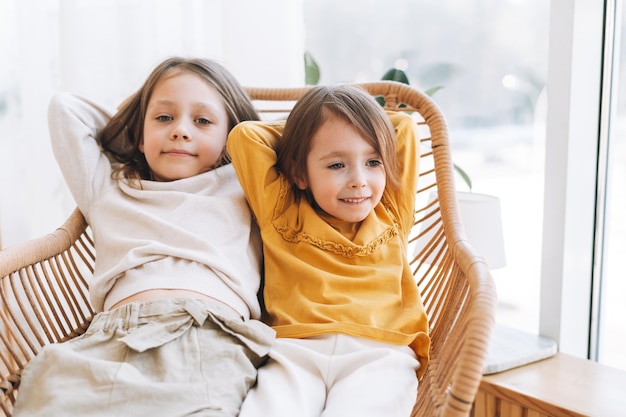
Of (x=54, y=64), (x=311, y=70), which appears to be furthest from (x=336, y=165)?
(x=54, y=64)

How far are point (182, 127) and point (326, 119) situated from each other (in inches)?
11.0

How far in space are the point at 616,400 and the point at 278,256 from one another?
2.45 ft

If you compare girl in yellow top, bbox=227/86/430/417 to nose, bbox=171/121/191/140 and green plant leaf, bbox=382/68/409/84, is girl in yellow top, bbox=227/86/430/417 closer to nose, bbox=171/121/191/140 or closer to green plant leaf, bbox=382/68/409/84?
nose, bbox=171/121/191/140

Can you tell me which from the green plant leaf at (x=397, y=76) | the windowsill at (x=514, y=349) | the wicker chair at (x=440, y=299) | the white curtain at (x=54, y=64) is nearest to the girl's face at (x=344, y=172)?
the wicker chair at (x=440, y=299)

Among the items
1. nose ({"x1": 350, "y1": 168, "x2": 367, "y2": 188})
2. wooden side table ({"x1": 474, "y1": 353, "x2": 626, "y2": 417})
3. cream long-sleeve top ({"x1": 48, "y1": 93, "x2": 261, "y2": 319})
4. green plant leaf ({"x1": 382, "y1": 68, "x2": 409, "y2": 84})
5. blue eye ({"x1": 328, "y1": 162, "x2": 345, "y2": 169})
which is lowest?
wooden side table ({"x1": 474, "y1": 353, "x2": 626, "y2": 417})

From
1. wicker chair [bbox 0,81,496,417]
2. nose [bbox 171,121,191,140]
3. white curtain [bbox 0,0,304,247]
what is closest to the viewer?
wicker chair [bbox 0,81,496,417]

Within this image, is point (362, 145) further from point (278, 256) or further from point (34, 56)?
point (34, 56)

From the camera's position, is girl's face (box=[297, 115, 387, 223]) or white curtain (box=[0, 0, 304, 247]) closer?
girl's face (box=[297, 115, 387, 223])

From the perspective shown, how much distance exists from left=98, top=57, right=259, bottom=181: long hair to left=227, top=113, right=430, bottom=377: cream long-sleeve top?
0.38 ft

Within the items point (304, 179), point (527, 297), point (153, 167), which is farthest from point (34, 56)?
point (527, 297)

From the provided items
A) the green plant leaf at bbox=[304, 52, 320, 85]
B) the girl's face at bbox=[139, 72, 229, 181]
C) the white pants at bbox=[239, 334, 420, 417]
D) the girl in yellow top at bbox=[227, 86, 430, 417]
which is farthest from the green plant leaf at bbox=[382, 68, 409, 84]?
the white pants at bbox=[239, 334, 420, 417]

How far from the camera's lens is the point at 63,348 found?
0.94m

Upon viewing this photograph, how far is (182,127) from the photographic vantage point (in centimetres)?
122

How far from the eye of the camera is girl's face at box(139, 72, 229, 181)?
1238 mm
